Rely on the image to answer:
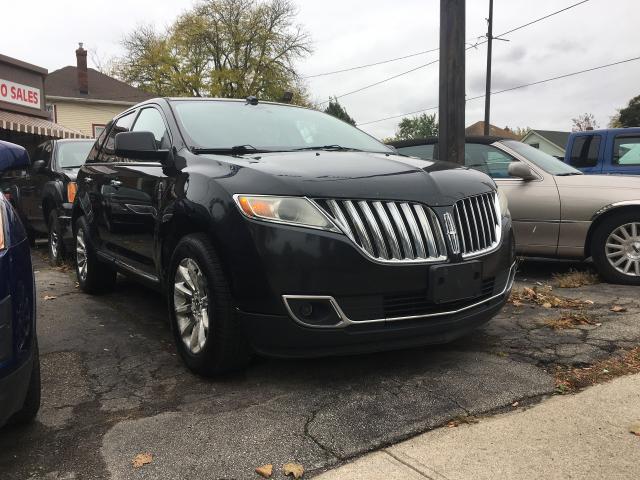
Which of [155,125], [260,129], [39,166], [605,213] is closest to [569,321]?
[605,213]

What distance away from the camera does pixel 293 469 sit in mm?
2248

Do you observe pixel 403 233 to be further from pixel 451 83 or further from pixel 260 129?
pixel 451 83

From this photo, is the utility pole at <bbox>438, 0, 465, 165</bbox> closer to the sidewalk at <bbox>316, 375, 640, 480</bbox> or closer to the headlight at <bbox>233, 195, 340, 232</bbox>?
the headlight at <bbox>233, 195, 340, 232</bbox>

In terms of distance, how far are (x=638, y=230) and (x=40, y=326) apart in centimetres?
520

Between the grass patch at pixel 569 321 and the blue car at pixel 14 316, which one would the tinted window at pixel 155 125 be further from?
the grass patch at pixel 569 321

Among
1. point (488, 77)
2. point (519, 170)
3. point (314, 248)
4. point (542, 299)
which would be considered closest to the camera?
point (314, 248)

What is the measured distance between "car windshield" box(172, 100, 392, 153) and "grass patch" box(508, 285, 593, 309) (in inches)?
69.5

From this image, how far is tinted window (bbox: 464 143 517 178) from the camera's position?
6.23 m

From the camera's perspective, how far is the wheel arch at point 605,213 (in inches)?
212

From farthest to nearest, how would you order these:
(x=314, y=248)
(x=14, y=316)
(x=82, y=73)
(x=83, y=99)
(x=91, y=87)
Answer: (x=91, y=87) → (x=82, y=73) → (x=83, y=99) → (x=314, y=248) → (x=14, y=316)

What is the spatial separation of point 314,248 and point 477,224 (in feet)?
3.38

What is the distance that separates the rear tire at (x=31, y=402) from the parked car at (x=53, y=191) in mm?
4047

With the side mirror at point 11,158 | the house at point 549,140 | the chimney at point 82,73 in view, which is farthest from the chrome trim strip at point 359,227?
the house at point 549,140

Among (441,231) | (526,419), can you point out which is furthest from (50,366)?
(526,419)
